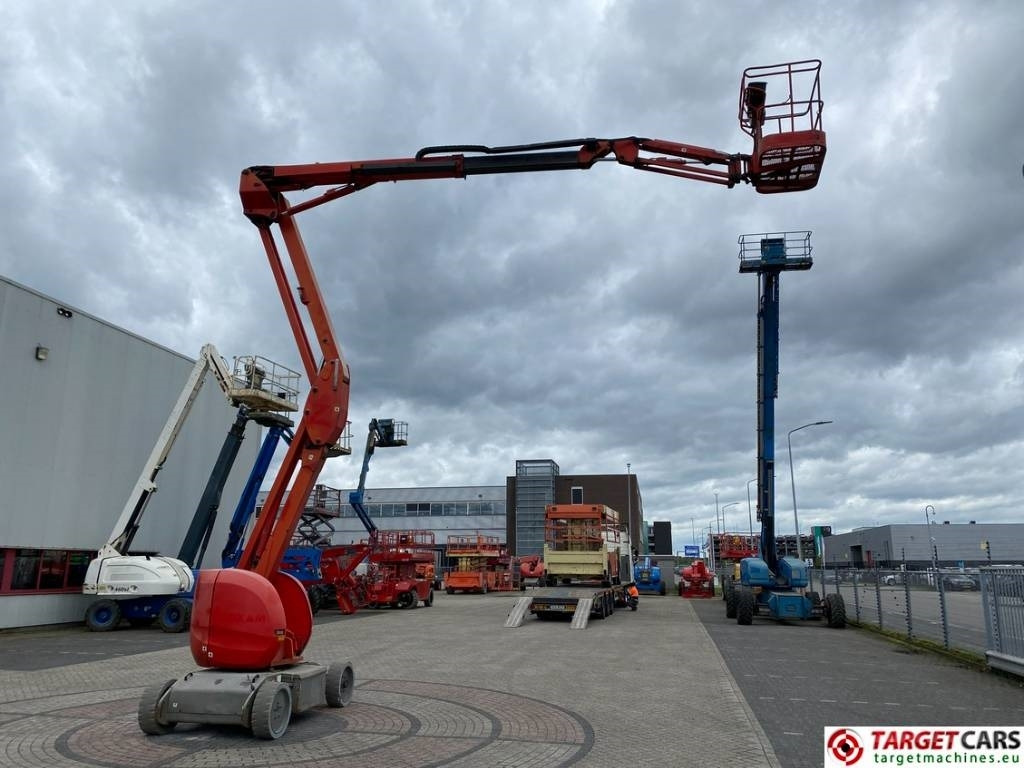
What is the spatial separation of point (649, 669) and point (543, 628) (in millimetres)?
8141

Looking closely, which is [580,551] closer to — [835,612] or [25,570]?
A: [835,612]

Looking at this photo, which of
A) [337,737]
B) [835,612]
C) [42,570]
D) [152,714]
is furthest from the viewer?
[835,612]

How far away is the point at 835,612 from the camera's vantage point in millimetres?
22250

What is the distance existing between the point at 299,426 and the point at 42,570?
1677 centimetres

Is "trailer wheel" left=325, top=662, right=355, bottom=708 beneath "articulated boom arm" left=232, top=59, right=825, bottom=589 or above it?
beneath

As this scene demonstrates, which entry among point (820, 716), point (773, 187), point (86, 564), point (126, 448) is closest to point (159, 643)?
point (86, 564)

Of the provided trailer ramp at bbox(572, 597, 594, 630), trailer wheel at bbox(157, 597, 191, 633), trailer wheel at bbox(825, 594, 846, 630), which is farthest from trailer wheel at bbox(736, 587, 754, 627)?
trailer wheel at bbox(157, 597, 191, 633)

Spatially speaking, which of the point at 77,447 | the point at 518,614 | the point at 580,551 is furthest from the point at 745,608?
the point at 77,447

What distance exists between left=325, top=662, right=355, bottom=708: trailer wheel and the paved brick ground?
221 mm

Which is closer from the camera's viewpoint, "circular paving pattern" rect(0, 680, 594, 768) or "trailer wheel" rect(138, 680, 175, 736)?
"circular paving pattern" rect(0, 680, 594, 768)

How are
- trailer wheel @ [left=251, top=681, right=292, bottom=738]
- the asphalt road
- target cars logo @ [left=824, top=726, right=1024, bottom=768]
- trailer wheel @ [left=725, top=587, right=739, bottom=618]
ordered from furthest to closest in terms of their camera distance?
trailer wheel @ [left=725, top=587, right=739, bottom=618], the asphalt road, trailer wheel @ [left=251, top=681, right=292, bottom=738], target cars logo @ [left=824, top=726, right=1024, bottom=768]

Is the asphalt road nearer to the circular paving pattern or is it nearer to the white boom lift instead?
the circular paving pattern

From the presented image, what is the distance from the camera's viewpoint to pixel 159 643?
712 inches

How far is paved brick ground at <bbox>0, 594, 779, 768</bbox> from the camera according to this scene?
7641mm
